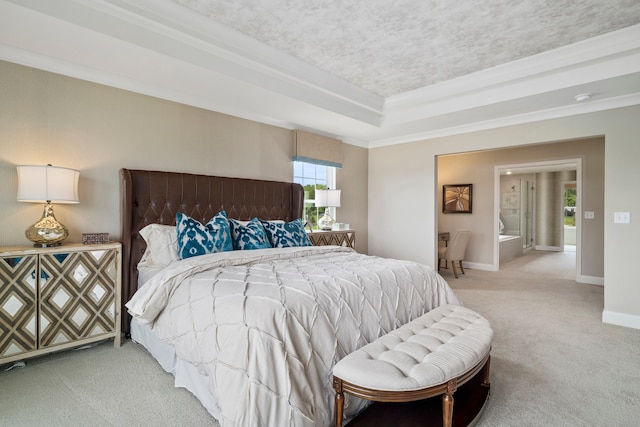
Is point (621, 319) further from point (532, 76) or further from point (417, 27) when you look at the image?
point (417, 27)

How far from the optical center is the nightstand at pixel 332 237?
169 inches

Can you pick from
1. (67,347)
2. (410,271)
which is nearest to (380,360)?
(410,271)

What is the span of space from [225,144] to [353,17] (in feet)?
6.59

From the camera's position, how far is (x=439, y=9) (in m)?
2.40

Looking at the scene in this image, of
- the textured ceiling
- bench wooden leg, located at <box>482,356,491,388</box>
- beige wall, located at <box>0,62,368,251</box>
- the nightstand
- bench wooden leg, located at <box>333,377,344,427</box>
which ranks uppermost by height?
the textured ceiling

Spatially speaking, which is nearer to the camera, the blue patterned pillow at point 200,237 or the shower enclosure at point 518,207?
the blue patterned pillow at point 200,237

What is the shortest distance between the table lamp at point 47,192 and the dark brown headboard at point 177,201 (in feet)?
1.40

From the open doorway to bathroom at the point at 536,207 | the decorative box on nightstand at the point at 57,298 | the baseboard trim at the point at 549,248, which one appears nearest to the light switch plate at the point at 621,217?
the decorative box on nightstand at the point at 57,298

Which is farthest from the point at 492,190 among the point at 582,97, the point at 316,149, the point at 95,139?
the point at 95,139

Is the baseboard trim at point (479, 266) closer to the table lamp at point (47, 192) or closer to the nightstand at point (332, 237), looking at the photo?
the nightstand at point (332, 237)

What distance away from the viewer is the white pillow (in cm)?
281

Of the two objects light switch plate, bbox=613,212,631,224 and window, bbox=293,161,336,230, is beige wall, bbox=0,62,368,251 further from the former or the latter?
light switch plate, bbox=613,212,631,224

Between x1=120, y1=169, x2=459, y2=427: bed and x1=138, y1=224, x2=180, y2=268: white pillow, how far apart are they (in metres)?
0.02

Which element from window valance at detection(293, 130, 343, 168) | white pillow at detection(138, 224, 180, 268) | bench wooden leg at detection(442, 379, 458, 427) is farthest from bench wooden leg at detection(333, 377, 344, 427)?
window valance at detection(293, 130, 343, 168)
